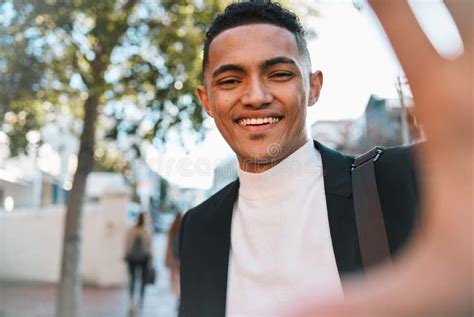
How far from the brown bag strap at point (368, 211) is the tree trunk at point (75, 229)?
5.75m

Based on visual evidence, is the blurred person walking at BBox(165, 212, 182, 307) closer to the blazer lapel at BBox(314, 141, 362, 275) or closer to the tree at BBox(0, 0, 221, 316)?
the tree at BBox(0, 0, 221, 316)

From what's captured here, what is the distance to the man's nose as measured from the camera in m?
1.53

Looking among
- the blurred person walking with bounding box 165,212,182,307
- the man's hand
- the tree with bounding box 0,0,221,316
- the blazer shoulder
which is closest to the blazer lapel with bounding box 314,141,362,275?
the blazer shoulder

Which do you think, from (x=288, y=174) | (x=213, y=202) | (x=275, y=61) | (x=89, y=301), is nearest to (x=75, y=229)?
(x=89, y=301)

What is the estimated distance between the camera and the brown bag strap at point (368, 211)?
121 cm

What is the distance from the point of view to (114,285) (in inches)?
509

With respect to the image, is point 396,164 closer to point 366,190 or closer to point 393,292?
point 366,190

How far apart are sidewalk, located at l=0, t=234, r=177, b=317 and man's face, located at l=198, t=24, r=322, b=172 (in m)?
8.00

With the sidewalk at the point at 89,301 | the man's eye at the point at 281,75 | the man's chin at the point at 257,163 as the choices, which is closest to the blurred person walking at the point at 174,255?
the sidewalk at the point at 89,301

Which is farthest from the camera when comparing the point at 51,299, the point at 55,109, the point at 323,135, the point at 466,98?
the point at 51,299

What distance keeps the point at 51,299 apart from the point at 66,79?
243 inches

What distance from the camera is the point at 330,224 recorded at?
1486 mm

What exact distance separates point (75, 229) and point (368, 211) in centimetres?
639

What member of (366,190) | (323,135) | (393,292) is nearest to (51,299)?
(323,135)
